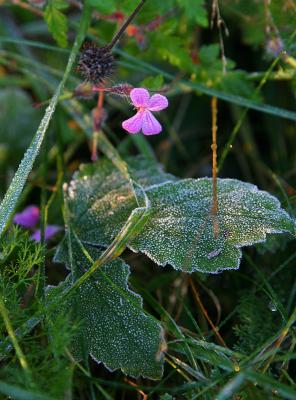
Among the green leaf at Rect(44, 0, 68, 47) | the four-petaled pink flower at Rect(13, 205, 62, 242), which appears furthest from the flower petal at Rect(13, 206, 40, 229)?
the green leaf at Rect(44, 0, 68, 47)

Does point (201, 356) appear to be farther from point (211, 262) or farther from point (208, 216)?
point (208, 216)

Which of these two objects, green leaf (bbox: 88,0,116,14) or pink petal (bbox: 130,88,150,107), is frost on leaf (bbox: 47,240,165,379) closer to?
pink petal (bbox: 130,88,150,107)

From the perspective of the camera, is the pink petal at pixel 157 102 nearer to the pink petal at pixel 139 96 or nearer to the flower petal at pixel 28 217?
the pink petal at pixel 139 96

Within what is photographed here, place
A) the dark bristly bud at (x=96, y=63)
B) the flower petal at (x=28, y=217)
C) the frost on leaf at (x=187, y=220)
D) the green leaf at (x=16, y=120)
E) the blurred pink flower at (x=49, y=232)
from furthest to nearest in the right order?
1. the green leaf at (x=16, y=120)
2. the flower petal at (x=28, y=217)
3. the blurred pink flower at (x=49, y=232)
4. the dark bristly bud at (x=96, y=63)
5. the frost on leaf at (x=187, y=220)

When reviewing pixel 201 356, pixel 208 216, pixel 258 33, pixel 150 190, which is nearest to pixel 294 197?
pixel 208 216

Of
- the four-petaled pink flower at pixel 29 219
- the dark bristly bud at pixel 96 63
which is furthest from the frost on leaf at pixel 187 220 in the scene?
the dark bristly bud at pixel 96 63

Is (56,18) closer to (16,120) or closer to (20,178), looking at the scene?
(20,178)
